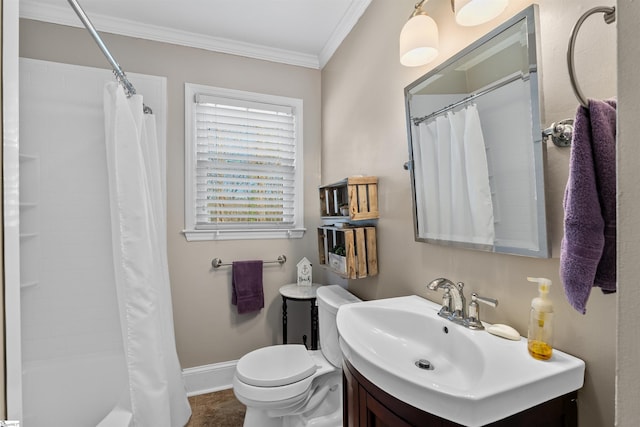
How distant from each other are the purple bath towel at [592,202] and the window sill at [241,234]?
6.24 feet

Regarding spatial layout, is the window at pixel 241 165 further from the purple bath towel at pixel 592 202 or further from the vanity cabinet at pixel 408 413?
the purple bath towel at pixel 592 202

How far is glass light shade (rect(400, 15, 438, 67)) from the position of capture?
1.13 metres

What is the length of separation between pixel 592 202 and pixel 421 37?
0.86 m

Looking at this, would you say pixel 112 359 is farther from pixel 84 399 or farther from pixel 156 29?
pixel 156 29

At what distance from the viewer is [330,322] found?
1623mm

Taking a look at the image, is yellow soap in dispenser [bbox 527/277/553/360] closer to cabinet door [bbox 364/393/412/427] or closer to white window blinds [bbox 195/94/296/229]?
cabinet door [bbox 364/393/412/427]

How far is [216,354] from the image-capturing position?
2.17 meters

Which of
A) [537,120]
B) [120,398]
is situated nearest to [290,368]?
[120,398]

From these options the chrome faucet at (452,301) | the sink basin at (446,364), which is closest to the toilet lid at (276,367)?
the sink basin at (446,364)

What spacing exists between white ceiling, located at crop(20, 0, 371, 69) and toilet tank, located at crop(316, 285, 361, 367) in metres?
1.70

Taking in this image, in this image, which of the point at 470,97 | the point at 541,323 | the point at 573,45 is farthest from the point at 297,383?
the point at 573,45

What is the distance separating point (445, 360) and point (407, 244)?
0.55m

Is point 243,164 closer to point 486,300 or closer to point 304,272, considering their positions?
point 304,272

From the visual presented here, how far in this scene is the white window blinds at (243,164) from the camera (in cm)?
218
